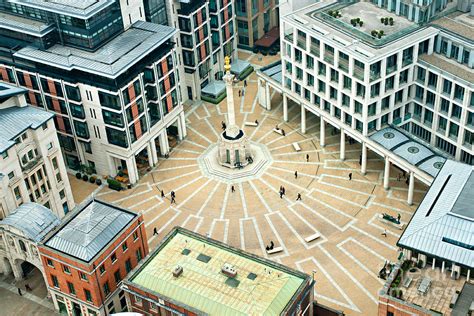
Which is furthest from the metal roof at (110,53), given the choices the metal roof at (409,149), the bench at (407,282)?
the bench at (407,282)

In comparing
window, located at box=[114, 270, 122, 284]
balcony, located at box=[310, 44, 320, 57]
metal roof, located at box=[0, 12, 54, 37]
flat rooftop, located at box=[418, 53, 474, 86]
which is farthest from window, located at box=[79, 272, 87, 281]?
Answer: flat rooftop, located at box=[418, 53, 474, 86]

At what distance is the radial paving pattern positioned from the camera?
124m

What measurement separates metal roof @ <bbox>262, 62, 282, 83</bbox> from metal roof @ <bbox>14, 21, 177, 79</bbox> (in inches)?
1038

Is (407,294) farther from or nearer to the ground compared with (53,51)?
nearer to the ground

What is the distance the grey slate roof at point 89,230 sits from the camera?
354 feet

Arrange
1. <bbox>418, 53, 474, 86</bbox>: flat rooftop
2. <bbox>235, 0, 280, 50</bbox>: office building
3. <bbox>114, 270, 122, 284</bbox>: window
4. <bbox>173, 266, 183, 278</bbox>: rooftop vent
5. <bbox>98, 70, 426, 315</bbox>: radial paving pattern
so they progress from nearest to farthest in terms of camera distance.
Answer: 1. <bbox>173, 266, 183, 278</bbox>: rooftop vent
2. <bbox>114, 270, 122, 284</bbox>: window
3. <bbox>98, 70, 426, 315</bbox>: radial paving pattern
4. <bbox>418, 53, 474, 86</bbox>: flat rooftop
5. <bbox>235, 0, 280, 50</bbox>: office building

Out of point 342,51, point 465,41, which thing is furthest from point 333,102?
point 465,41

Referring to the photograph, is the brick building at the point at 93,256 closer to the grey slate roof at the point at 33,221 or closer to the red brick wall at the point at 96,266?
the red brick wall at the point at 96,266

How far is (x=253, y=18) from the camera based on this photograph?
18600 cm

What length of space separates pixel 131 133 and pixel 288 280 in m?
53.8

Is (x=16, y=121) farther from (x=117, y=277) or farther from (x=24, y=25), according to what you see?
(x=117, y=277)

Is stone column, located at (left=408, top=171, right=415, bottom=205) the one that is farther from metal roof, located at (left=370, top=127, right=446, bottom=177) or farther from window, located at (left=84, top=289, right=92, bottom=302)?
window, located at (left=84, top=289, right=92, bottom=302)

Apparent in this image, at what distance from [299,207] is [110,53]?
46496 millimetres

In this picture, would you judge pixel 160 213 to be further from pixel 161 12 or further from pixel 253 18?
pixel 253 18
